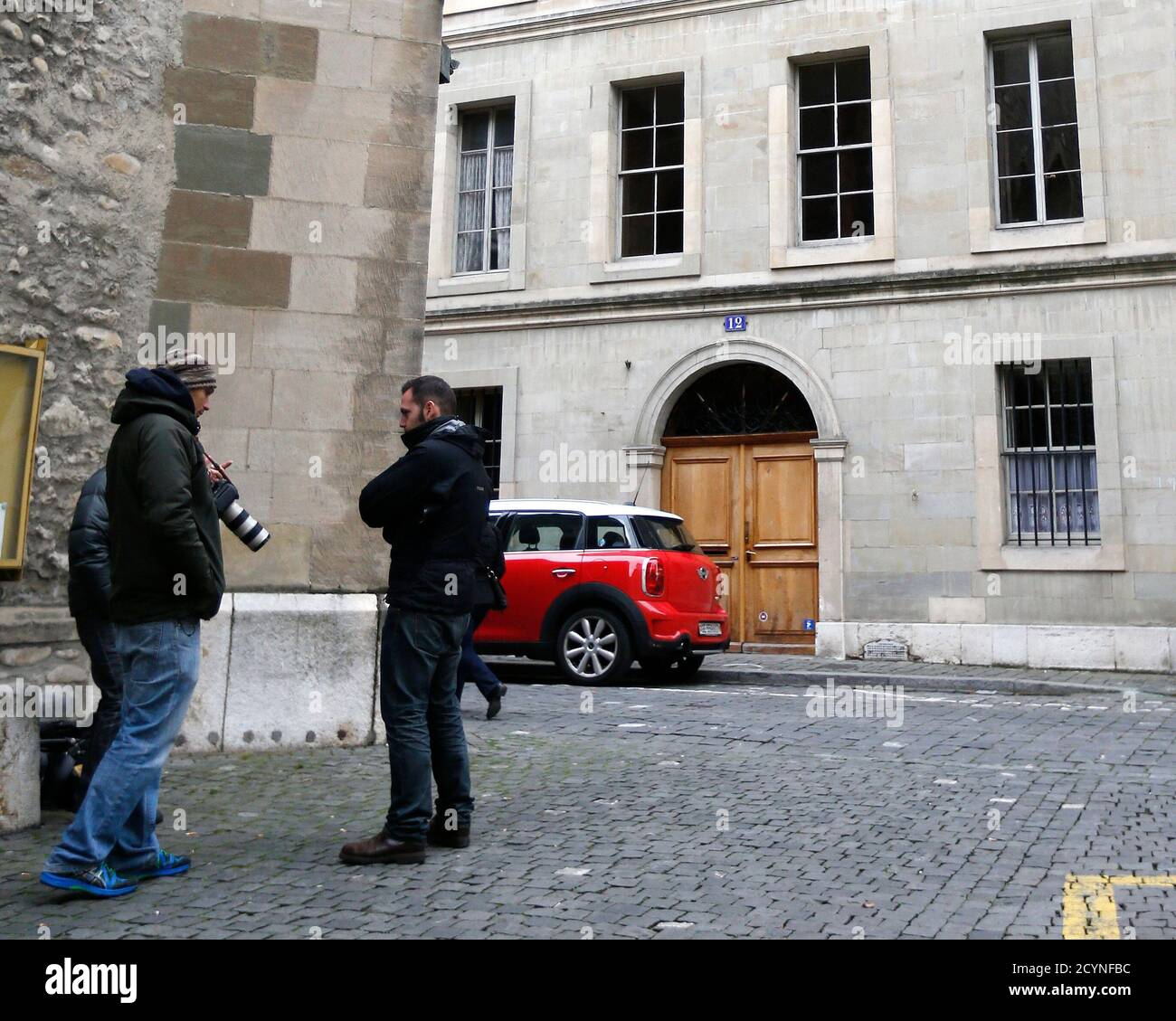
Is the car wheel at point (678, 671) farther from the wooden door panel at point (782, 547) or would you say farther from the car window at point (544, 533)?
the wooden door panel at point (782, 547)

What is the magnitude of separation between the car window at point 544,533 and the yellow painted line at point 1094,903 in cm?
836

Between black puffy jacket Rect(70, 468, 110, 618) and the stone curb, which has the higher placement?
black puffy jacket Rect(70, 468, 110, 618)

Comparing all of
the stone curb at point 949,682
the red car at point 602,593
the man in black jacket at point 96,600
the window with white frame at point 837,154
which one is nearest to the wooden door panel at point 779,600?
the stone curb at point 949,682

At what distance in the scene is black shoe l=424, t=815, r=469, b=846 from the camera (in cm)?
507

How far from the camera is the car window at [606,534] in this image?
1243 cm

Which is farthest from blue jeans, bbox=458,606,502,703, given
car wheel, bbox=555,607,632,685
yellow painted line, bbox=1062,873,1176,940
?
yellow painted line, bbox=1062,873,1176,940

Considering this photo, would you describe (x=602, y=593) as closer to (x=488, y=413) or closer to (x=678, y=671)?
(x=678, y=671)

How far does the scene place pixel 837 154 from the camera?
1652 cm

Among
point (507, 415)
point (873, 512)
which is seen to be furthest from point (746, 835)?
point (507, 415)

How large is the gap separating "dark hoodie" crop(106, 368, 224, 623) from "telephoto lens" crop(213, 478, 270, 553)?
386 mm

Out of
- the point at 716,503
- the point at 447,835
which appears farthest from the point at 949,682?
the point at 447,835

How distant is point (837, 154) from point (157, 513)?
14111 mm

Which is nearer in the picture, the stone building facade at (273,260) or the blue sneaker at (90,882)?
the blue sneaker at (90,882)

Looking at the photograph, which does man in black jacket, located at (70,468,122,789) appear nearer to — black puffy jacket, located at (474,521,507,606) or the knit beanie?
the knit beanie
